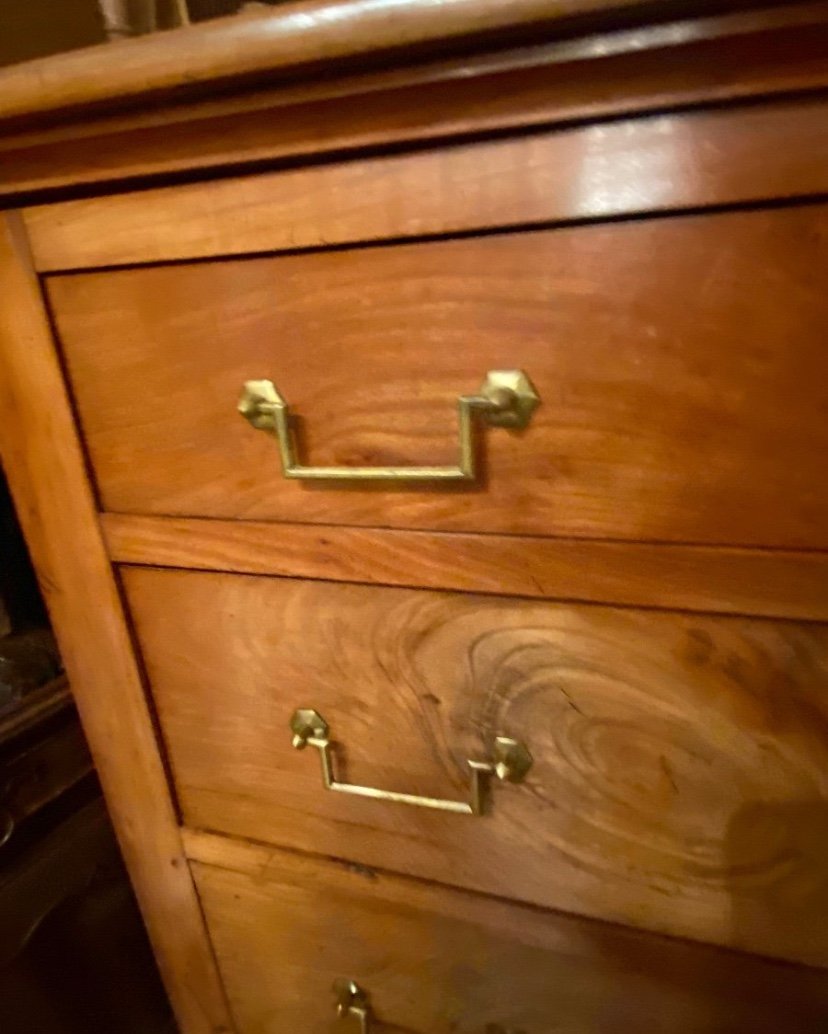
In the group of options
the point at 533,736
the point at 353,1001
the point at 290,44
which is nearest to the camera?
the point at 290,44

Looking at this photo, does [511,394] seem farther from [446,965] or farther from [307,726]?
[446,965]

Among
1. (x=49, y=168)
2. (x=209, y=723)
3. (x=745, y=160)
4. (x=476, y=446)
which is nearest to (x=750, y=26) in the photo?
(x=745, y=160)

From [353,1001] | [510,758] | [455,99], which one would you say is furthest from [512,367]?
[353,1001]

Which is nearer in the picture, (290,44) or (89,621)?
(290,44)

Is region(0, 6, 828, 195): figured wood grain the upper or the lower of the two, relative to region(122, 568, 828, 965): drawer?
upper

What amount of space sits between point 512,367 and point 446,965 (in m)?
0.42

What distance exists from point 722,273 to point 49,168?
34 centimetres

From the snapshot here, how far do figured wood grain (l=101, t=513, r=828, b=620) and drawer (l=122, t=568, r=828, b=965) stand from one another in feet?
0.04

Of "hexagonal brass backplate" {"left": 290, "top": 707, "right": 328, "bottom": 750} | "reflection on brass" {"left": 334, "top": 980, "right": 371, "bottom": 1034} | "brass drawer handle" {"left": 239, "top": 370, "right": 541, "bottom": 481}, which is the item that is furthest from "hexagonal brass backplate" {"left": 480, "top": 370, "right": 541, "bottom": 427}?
"reflection on brass" {"left": 334, "top": 980, "right": 371, "bottom": 1034}

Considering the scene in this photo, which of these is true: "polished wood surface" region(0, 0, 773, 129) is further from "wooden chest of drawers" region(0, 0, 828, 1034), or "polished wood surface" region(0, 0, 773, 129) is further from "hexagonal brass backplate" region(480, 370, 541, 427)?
"hexagonal brass backplate" region(480, 370, 541, 427)

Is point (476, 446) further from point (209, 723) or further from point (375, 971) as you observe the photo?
point (375, 971)

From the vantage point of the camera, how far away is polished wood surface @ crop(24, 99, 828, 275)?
33 cm

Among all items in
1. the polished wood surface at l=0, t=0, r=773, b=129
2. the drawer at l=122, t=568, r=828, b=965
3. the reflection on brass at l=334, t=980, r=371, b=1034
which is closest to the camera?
the polished wood surface at l=0, t=0, r=773, b=129

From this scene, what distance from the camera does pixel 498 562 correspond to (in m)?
0.43
